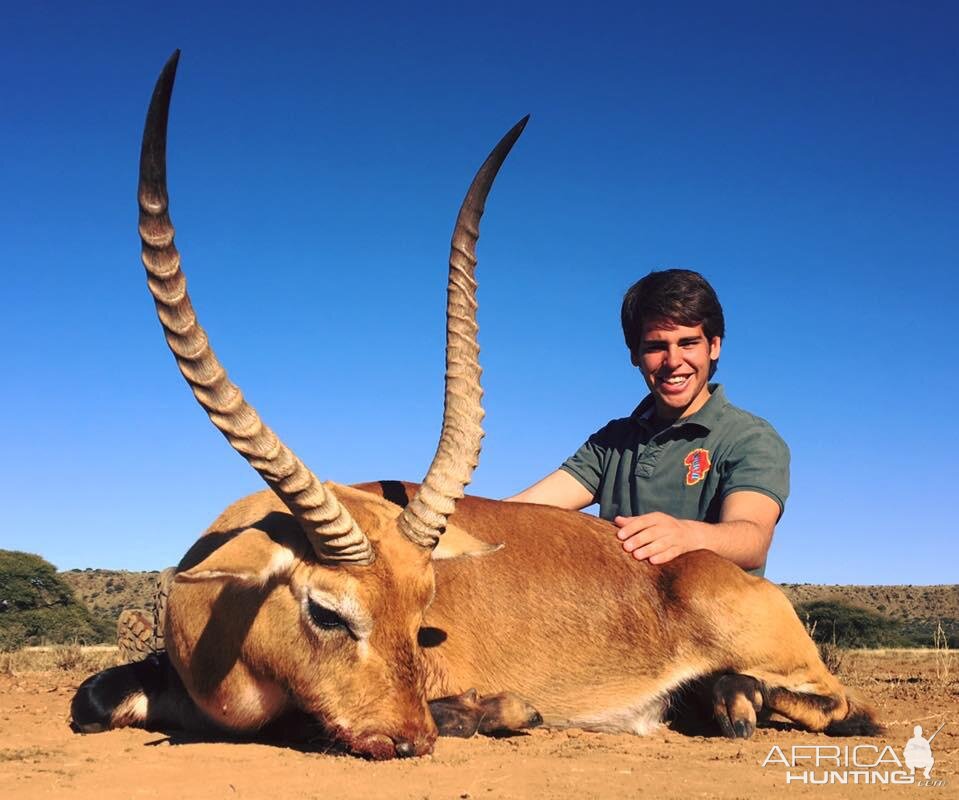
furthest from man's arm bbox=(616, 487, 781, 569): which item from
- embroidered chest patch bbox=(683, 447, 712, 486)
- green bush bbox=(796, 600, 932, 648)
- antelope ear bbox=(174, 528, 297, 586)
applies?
green bush bbox=(796, 600, 932, 648)

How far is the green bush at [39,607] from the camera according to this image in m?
23.8

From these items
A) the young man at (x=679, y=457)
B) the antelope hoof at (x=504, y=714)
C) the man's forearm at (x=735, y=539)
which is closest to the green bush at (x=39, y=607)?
the young man at (x=679, y=457)

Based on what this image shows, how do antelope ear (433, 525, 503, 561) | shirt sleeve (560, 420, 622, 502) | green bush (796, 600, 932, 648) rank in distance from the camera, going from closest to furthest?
antelope ear (433, 525, 503, 561)
shirt sleeve (560, 420, 622, 502)
green bush (796, 600, 932, 648)

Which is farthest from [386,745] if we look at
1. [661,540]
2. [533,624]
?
[661,540]

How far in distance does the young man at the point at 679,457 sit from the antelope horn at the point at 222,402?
2.55 meters

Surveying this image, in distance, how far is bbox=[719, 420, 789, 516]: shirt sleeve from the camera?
726cm

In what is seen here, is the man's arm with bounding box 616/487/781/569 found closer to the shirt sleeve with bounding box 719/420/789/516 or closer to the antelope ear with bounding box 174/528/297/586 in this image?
the shirt sleeve with bounding box 719/420/789/516

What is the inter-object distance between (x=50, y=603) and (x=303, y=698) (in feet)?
82.2

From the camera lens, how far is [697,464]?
7684 millimetres

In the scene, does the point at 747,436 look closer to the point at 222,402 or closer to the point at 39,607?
the point at 222,402

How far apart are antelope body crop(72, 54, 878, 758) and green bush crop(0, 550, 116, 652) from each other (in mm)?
18040

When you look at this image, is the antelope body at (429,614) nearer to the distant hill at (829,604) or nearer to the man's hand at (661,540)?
the man's hand at (661,540)

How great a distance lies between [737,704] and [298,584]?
109 inches

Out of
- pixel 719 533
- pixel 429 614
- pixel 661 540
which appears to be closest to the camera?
pixel 429 614
